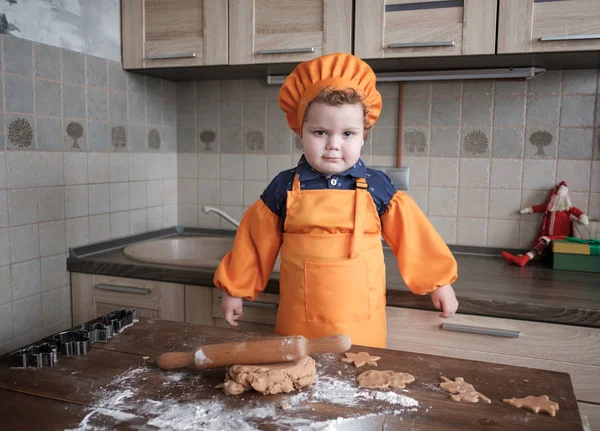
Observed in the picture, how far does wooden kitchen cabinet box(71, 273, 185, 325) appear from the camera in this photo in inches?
68.4

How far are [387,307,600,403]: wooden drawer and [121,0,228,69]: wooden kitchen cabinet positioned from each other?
43.3 inches

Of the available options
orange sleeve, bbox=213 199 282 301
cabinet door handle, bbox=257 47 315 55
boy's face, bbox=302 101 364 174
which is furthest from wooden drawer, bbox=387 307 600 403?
cabinet door handle, bbox=257 47 315 55

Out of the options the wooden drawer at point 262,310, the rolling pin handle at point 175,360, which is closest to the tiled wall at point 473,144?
the wooden drawer at point 262,310

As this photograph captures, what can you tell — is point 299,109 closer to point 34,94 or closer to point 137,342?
point 137,342

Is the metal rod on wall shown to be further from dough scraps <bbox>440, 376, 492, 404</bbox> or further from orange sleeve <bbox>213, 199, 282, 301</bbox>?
dough scraps <bbox>440, 376, 492, 404</bbox>

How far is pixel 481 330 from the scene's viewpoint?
1.42m

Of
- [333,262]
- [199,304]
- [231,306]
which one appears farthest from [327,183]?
[199,304]

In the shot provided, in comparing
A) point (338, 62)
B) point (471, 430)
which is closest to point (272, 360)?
point (471, 430)

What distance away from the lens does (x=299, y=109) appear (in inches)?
47.6

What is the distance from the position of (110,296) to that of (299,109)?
1030 mm

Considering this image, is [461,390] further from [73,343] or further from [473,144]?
[473,144]

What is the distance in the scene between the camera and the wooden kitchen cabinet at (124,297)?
5.70 feet

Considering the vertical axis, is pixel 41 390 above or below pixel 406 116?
below

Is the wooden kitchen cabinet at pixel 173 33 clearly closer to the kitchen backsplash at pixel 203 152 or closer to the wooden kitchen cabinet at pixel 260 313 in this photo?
the kitchen backsplash at pixel 203 152
